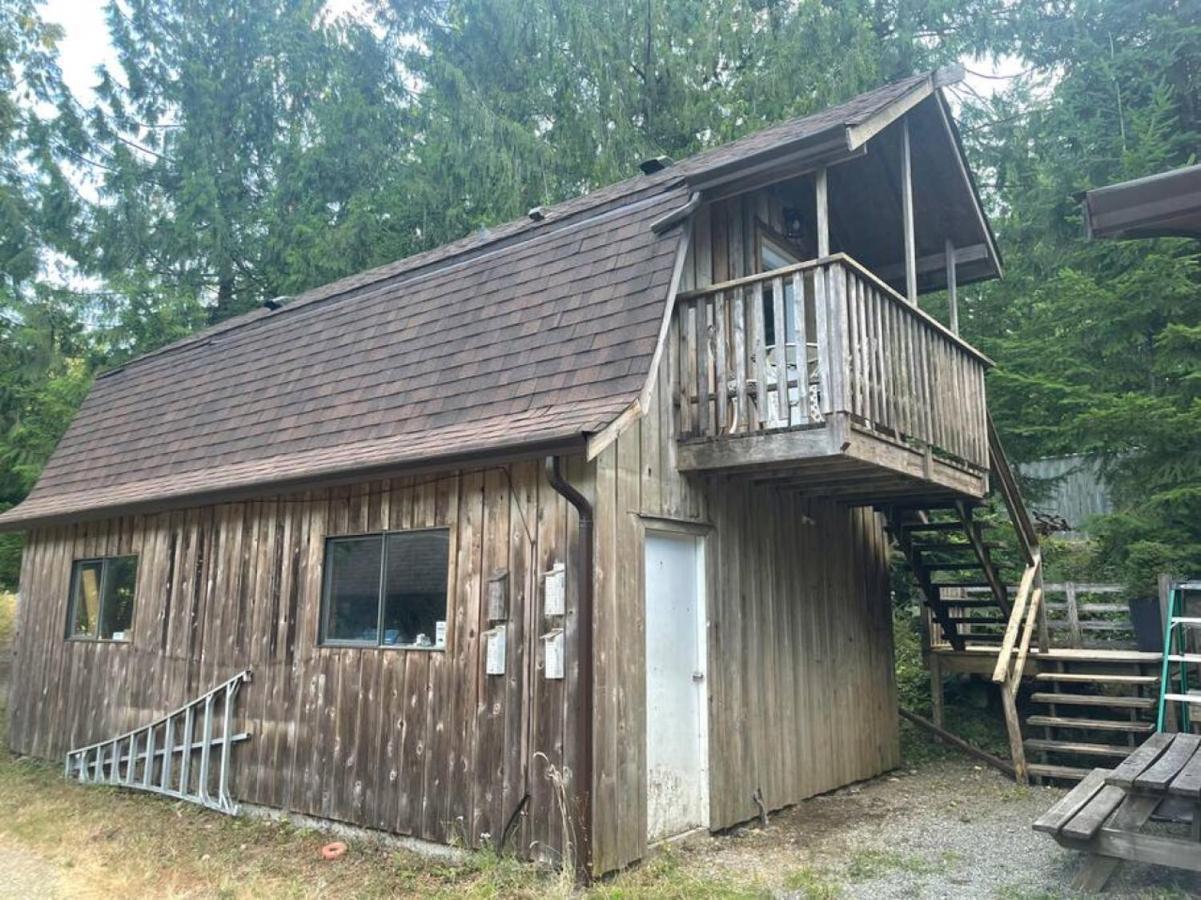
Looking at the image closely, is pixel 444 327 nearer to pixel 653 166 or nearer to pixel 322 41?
pixel 653 166

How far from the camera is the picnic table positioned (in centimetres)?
465

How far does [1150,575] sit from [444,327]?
7289 mm

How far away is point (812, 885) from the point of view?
17.1 ft

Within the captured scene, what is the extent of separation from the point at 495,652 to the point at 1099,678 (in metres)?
5.79

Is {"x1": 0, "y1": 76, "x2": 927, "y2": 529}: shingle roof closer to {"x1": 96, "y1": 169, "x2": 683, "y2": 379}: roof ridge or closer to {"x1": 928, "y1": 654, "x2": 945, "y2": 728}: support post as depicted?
{"x1": 96, "y1": 169, "x2": 683, "y2": 379}: roof ridge

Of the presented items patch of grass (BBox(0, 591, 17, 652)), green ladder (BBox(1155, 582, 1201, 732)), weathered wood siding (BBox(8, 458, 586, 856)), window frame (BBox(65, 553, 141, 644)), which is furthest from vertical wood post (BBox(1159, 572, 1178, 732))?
patch of grass (BBox(0, 591, 17, 652))

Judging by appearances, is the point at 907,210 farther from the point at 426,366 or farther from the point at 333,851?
the point at 333,851

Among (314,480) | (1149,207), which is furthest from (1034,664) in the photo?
(314,480)

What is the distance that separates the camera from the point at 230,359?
10391 millimetres

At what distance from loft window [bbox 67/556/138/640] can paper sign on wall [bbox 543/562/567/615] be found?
18.9 feet

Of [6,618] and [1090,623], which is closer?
[1090,623]

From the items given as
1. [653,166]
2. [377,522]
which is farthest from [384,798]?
[653,166]

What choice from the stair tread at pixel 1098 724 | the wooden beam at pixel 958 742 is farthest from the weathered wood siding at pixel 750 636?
the stair tread at pixel 1098 724

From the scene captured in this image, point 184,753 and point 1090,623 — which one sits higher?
point 1090,623
